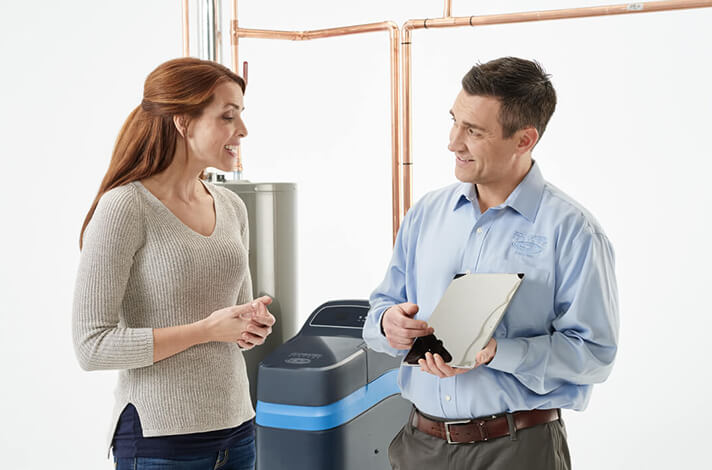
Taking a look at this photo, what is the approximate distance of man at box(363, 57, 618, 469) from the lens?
1.49m

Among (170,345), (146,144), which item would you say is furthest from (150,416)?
(146,144)

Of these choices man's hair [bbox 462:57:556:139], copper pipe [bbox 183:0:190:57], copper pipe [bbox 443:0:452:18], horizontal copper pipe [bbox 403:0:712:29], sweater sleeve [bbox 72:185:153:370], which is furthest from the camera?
copper pipe [bbox 183:0:190:57]

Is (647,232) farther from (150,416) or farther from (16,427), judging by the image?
(16,427)

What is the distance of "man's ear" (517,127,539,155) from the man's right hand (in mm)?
426

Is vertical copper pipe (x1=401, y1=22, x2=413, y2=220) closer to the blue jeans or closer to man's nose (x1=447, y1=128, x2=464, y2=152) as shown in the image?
man's nose (x1=447, y1=128, x2=464, y2=152)

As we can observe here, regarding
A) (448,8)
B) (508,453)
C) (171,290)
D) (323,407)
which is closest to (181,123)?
(171,290)

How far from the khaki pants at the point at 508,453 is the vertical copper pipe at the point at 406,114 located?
5.32 ft

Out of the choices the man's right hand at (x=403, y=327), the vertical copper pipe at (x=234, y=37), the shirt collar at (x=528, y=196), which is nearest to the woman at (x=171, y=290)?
the man's right hand at (x=403, y=327)

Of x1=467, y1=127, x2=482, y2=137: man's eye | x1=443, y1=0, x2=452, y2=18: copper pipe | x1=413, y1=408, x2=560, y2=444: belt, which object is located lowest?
x1=413, y1=408, x2=560, y2=444: belt

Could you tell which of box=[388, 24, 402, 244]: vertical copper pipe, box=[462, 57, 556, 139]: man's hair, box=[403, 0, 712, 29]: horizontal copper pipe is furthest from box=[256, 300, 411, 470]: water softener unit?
box=[403, 0, 712, 29]: horizontal copper pipe

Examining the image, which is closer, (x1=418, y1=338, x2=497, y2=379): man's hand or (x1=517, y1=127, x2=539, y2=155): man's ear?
(x1=418, y1=338, x2=497, y2=379): man's hand

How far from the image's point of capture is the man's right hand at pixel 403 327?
1498 mm

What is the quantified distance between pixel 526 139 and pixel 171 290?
0.82 m

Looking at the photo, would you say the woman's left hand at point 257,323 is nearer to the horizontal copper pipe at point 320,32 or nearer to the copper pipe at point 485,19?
the copper pipe at point 485,19
